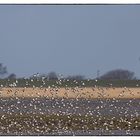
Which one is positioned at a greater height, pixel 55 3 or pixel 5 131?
pixel 55 3

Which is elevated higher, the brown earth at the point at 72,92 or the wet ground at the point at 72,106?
the brown earth at the point at 72,92

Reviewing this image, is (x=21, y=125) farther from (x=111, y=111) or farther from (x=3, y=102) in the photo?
(x=111, y=111)

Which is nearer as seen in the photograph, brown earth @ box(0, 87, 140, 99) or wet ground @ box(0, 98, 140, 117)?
brown earth @ box(0, 87, 140, 99)

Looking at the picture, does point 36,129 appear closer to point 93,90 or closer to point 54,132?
point 54,132

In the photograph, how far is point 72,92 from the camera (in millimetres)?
6059

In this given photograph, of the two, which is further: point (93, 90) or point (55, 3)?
point (93, 90)

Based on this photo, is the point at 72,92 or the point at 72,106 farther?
the point at 72,106

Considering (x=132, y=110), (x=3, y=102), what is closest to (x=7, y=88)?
(x=3, y=102)

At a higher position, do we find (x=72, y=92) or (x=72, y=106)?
(x=72, y=92)

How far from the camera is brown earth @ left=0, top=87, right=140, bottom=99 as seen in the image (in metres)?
6.05

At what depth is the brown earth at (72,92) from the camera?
19.9 feet

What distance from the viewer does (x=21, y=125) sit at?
6.11 metres

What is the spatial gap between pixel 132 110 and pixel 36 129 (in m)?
0.84

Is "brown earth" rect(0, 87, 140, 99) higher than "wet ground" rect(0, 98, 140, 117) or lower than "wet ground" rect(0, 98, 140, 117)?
higher
